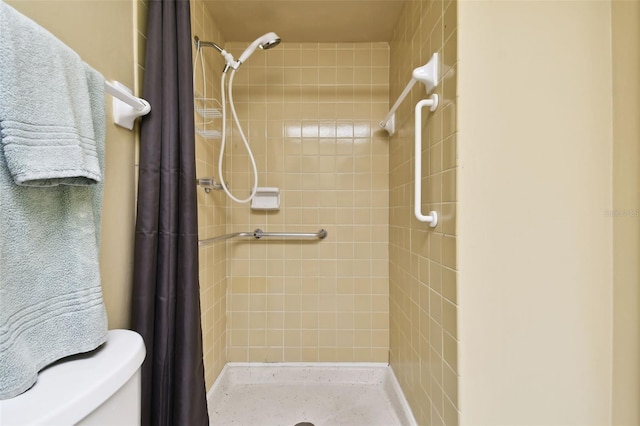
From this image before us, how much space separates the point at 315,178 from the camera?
1.81m

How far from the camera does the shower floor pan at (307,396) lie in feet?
4.65

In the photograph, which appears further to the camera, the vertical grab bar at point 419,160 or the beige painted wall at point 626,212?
the vertical grab bar at point 419,160

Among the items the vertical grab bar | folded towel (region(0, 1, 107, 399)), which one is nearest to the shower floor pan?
the vertical grab bar

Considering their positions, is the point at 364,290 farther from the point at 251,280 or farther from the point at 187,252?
the point at 187,252

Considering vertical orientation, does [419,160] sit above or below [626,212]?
above

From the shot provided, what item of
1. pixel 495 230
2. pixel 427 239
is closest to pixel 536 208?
pixel 495 230

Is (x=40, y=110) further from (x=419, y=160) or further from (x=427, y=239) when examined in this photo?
(x=427, y=239)

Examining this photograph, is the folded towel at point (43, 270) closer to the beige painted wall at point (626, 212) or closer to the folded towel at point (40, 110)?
the folded towel at point (40, 110)

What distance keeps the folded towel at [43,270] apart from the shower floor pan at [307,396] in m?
1.14

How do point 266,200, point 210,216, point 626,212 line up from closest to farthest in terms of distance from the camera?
point 626,212 → point 210,216 → point 266,200

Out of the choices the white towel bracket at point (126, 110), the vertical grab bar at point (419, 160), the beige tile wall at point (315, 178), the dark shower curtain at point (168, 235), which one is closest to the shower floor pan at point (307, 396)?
the beige tile wall at point (315, 178)

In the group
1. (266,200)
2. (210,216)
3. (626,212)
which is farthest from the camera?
(266,200)

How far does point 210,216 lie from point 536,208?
4.62ft

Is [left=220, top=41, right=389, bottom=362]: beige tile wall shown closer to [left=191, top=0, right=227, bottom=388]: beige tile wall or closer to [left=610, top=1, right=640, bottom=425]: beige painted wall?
[left=191, top=0, right=227, bottom=388]: beige tile wall
